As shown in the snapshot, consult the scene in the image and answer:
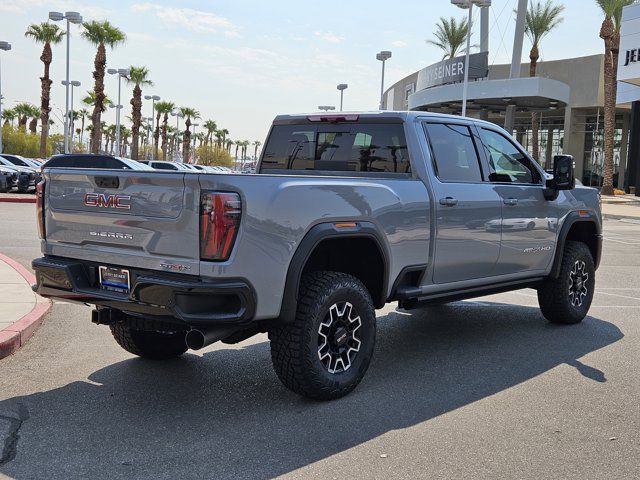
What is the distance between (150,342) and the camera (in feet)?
19.5

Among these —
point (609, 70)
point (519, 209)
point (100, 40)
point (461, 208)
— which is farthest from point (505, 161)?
point (100, 40)

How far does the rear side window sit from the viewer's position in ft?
20.3

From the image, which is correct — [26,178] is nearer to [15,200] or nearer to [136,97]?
[15,200]

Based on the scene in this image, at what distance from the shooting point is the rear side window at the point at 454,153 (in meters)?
6.18

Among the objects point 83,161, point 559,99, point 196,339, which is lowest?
point 196,339

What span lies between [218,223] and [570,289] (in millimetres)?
4854

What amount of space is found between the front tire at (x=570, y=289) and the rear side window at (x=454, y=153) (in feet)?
6.00

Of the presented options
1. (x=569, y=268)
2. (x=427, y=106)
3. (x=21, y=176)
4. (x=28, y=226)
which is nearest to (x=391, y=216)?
(x=569, y=268)

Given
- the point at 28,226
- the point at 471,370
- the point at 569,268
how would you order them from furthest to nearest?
the point at 28,226
the point at 569,268
the point at 471,370

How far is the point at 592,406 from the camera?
5.12 m

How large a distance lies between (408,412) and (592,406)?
1.29 metres

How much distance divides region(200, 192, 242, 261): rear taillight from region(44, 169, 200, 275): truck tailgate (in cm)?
5

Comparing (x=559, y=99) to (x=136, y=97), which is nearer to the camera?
(x=559, y=99)

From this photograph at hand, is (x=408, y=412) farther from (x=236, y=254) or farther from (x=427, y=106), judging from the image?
(x=427, y=106)
